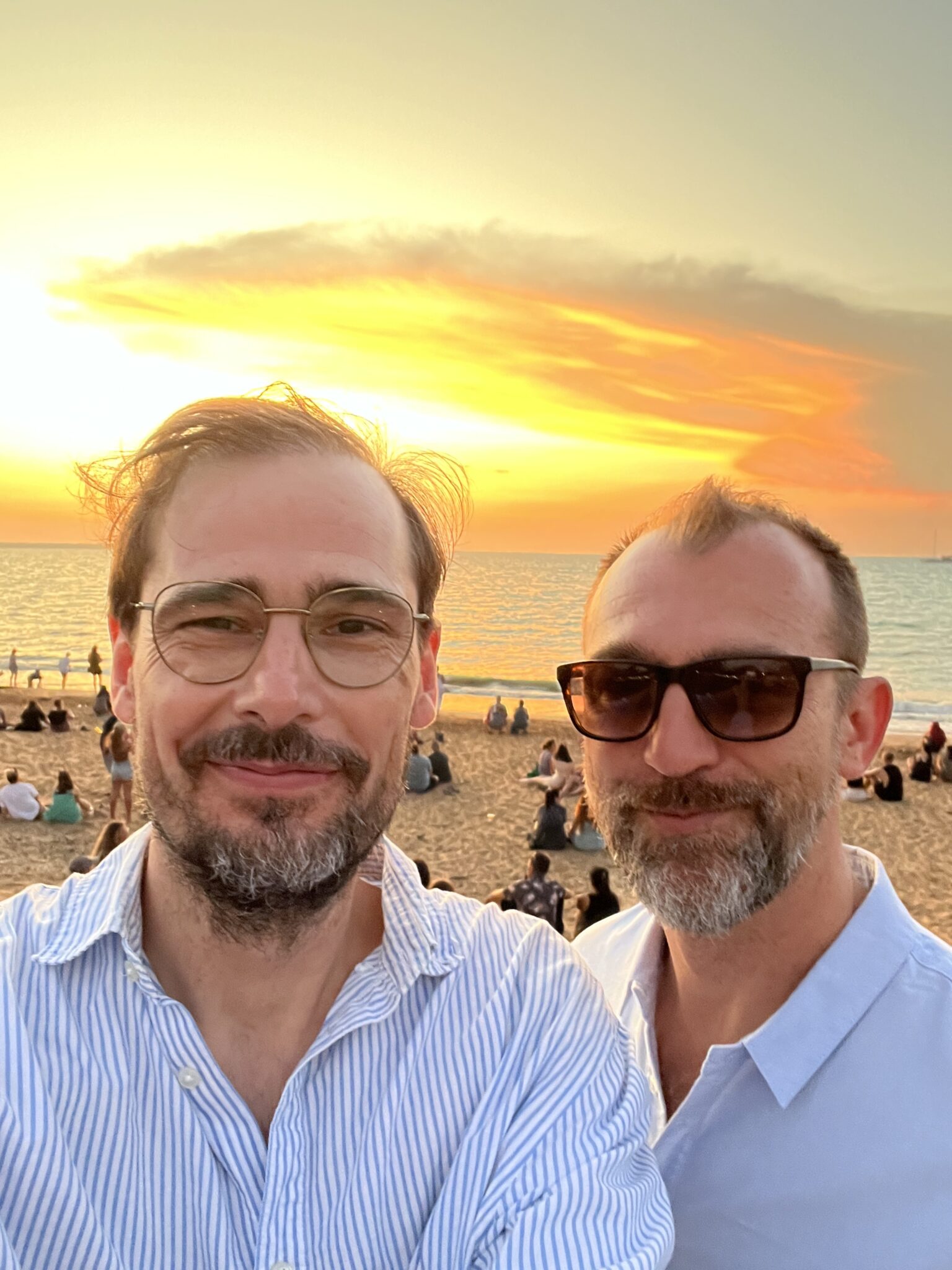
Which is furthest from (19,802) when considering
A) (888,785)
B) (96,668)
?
(96,668)

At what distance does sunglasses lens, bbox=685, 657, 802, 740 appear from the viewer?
7.75ft

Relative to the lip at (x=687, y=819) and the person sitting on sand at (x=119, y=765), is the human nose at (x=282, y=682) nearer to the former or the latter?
the lip at (x=687, y=819)

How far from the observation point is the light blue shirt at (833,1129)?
1.93m

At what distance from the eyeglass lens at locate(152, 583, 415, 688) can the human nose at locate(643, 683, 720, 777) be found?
0.82 meters

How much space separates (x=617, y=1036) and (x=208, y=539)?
1.36 metres

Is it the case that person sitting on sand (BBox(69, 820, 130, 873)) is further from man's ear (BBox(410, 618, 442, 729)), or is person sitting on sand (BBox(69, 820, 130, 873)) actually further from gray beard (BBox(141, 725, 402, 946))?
gray beard (BBox(141, 725, 402, 946))

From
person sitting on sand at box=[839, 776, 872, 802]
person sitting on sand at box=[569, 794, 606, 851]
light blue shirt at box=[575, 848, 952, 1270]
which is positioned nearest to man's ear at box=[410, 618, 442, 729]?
light blue shirt at box=[575, 848, 952, 1270]

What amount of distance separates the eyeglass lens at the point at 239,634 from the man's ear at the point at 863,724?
4.49ft

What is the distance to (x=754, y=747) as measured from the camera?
7.86 ft

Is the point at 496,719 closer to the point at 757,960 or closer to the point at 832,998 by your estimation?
→ the point at 757,960

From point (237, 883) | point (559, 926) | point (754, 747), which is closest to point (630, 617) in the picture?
point (754, 747)

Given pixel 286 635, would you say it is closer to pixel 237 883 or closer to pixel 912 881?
pixel 237 883

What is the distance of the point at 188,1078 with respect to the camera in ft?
5.70

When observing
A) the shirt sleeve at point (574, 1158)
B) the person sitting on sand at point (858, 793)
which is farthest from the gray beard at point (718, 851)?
the person sitting on sand at point (858, 793)
